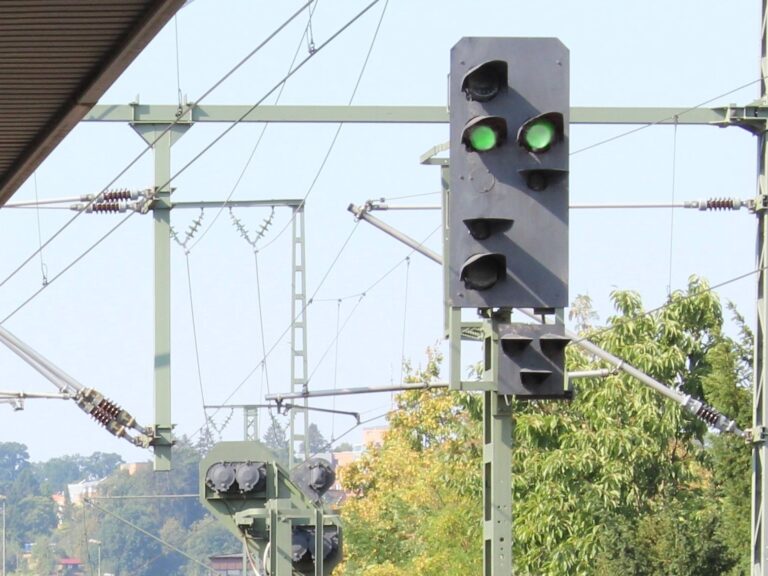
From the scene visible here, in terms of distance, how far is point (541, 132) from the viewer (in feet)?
41.2

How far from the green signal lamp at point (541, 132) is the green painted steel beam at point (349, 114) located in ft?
35.3

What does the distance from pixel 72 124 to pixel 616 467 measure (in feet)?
69.5

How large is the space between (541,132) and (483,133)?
0.34 metres

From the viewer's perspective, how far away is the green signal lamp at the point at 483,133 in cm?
1246

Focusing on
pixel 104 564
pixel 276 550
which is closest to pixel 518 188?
pixel 276 550

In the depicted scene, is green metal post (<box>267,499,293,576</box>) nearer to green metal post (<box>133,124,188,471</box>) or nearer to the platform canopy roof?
green metal post (<box>133,124,188,471</box>)

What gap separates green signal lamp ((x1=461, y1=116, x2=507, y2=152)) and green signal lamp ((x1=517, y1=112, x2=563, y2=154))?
0.12 m

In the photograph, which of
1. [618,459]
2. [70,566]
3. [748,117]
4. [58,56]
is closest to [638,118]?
[748,117]

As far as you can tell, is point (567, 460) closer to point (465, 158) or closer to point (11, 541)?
point (465, 158)

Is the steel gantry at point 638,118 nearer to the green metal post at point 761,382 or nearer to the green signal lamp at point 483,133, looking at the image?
the green metal post at point 761,382

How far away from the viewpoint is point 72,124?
57.4 feet

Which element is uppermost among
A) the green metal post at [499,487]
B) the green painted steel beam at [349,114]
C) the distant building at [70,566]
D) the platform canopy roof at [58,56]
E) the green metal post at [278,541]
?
the green painted steel beam at [349,114]

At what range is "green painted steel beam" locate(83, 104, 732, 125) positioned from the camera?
76.1ft

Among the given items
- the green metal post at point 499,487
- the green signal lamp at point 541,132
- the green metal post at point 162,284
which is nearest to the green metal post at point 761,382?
the green metal post at point 162,284
